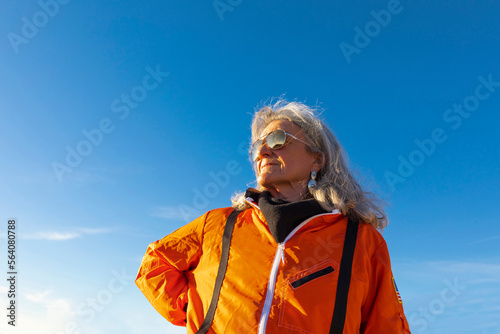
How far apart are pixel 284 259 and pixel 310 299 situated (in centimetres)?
40

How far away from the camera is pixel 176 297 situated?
3.71 meters

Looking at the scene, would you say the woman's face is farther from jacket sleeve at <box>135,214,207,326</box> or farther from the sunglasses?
jacket sleeve at <box>135,214,207,326</box>

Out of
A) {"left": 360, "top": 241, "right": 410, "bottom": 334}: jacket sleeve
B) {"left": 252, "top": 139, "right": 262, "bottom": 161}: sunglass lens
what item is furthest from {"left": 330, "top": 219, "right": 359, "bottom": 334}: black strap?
{"left": 252, "top": 139, "right": 262, "bottom": 161}: sunglass lens

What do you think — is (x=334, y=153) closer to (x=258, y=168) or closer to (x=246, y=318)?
(x=258, y=168)

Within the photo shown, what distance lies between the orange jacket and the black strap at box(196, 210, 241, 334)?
43 millimetres

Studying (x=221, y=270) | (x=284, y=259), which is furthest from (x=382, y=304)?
(x=221, y=270)

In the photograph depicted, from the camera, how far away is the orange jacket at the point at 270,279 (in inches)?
124

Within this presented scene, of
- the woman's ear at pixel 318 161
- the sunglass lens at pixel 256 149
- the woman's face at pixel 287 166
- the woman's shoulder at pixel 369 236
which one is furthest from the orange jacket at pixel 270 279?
the woman's ear at pixel 318 161

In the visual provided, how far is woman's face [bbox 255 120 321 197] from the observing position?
163 inches

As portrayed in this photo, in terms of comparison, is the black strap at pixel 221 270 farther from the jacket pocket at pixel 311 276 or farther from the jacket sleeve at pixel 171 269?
the jacket pocket at pixel 311 276

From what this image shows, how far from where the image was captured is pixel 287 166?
4.15 metres

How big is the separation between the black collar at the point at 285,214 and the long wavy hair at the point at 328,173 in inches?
5.6

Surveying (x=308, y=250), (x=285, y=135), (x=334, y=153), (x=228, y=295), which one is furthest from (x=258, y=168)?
(x=228, y=295)

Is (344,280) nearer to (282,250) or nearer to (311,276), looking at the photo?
(311,276)
